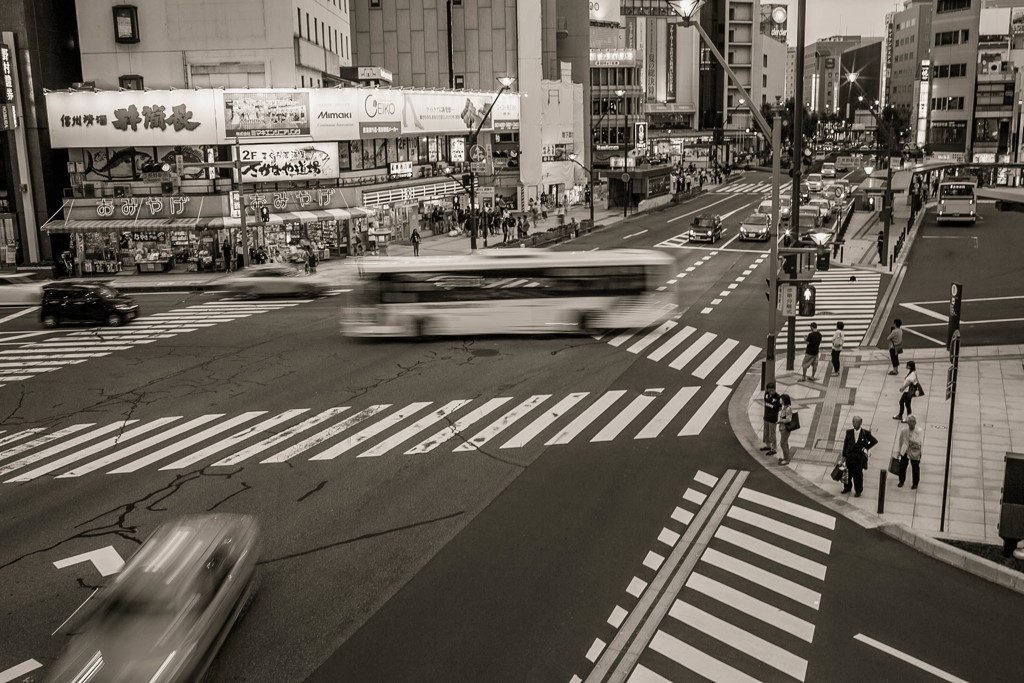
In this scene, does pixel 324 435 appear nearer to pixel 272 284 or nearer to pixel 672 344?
pixel 672 344

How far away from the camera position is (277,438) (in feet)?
72.6

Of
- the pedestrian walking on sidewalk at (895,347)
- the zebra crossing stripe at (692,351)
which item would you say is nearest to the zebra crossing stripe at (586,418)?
the zebra crossing stripe at (692,351)

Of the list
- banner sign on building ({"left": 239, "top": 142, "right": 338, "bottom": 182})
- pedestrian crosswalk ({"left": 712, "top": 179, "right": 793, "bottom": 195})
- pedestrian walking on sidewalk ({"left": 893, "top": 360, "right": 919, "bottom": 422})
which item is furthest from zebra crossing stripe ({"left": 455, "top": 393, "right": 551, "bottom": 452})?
pedestrian crosswalk ({"left": 712, "top": 179, "right": 793, "bottom": 195})

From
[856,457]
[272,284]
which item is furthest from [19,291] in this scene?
[856,457]

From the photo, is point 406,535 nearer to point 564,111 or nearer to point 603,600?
point 603,600

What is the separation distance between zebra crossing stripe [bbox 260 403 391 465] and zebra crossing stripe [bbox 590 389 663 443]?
6.04 meters

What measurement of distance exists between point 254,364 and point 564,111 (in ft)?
216

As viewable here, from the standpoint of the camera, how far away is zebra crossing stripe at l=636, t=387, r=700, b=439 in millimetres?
22203

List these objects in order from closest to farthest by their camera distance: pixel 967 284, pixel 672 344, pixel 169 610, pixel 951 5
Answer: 1. pixel 169 610
2. pixel 672 344
3. pixel 967 284
4. pixel 951 5

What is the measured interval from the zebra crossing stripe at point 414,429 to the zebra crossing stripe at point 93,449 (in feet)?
20.4

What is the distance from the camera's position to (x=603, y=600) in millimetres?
13750

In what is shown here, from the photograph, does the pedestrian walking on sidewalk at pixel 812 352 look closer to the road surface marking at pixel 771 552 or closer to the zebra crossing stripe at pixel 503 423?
the zebra crossing stripe at pixel 503 423

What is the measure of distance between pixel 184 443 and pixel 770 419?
45.1 feet

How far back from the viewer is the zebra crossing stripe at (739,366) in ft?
88.8
